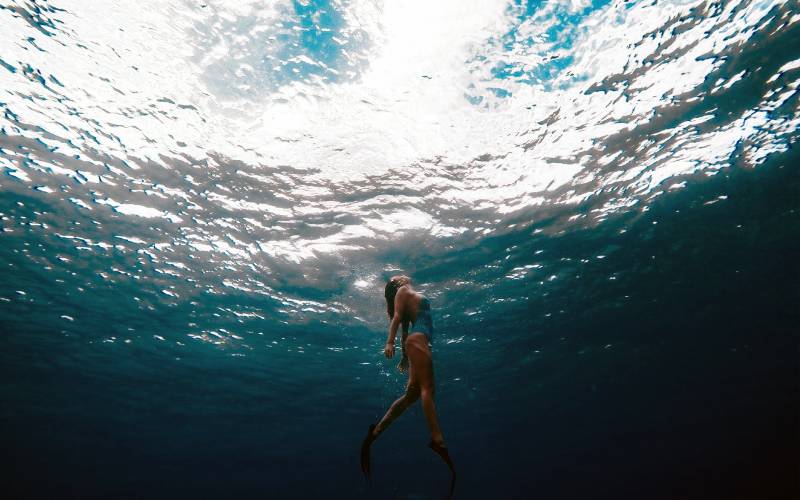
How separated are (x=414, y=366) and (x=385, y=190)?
7905 mm

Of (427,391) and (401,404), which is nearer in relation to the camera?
(427,391)

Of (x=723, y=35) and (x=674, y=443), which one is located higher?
(x=723, y=35)

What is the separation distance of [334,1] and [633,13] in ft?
19.0

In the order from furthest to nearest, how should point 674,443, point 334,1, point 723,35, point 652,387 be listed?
point 674,443 → point 652,387 → point 723,35 → point 334,1

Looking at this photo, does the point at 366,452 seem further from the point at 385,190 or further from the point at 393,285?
the point at 385,190

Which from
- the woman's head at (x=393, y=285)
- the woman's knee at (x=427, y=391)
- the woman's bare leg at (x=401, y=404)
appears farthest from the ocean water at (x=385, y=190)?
the woman's head at (x=393, y=285)

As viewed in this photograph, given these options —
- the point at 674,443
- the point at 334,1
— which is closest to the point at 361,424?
the point at 334,1

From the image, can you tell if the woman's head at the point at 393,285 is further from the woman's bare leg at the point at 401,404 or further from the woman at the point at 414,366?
the woman's bare leg at the point at 401,404

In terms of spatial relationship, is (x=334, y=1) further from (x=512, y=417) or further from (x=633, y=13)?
(x=512, y=417)

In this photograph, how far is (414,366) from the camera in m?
4.21

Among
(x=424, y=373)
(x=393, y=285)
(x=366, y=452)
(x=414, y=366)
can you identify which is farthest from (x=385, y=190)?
(x=366, y=452)

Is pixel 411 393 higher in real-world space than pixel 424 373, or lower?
lower

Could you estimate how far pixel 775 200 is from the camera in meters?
13.9

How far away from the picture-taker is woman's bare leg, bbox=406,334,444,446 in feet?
12.4
